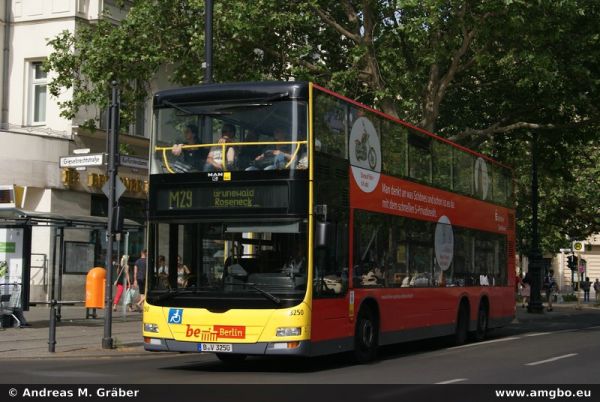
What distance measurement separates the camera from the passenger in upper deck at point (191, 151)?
14.4m

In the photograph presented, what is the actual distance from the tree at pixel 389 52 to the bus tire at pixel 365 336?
931 centimetres

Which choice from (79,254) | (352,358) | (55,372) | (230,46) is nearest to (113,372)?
(55,372)

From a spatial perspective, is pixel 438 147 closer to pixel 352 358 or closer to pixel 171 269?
pixel 352 358

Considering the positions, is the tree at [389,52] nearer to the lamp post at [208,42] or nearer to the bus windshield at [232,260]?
the lamp post at [208,42]

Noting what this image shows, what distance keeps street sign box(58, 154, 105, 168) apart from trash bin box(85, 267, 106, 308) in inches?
109

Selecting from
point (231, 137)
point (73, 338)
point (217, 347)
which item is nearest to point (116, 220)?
point (73, 338)

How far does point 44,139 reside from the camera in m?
31.3

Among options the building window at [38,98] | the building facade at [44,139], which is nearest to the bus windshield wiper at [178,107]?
the building facade at [44,139]

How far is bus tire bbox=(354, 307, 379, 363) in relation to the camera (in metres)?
15.6

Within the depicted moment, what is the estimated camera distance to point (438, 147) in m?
19.5

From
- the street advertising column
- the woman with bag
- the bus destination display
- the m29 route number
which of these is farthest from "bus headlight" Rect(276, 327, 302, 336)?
the woman with bag

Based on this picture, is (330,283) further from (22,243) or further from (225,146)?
(22,243)

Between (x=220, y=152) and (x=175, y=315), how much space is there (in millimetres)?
2376

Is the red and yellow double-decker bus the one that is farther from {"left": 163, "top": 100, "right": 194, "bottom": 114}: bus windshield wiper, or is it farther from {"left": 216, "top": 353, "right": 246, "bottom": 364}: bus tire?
{"left": 216, "top": 353, "right": 246, "bottom": 364}: bus tire
